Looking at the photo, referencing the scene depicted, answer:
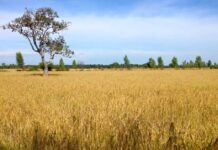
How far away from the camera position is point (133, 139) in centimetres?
516

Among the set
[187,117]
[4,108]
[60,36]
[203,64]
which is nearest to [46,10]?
[60,36]

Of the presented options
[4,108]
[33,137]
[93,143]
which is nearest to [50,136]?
[33,137]

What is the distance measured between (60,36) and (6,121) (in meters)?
39.1

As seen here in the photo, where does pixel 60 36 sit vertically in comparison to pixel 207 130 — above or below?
above

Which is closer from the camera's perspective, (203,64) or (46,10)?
(46,10)

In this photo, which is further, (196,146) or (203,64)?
(203,64)

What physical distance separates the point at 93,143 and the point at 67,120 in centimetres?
170

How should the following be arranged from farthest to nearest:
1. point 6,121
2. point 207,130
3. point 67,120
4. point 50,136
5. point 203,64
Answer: point 203,64, point 6,121, point 67,120, point 207,130, point 50,136

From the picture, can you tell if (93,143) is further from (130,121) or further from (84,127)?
(130,121)

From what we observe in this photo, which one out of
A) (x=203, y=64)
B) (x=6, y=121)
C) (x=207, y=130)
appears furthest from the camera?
(x=203, y=64)

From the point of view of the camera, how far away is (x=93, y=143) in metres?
5.28

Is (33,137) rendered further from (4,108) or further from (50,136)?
(4,108)

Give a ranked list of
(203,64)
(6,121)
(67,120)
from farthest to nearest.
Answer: (203,64) < (6,121) < (67,120)

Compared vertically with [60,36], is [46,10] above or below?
above
